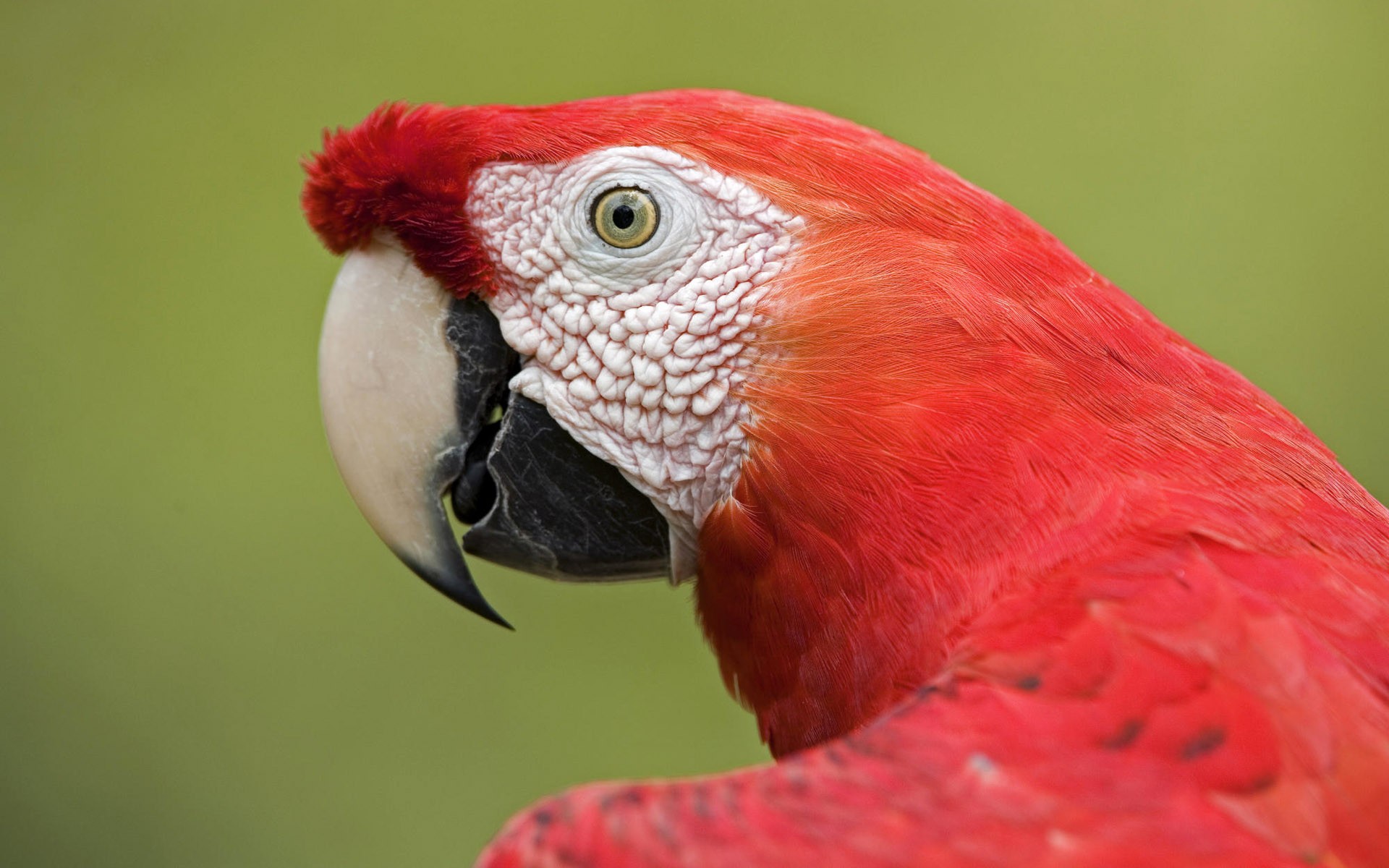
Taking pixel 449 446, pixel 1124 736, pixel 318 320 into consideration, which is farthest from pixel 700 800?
pixel 318 320

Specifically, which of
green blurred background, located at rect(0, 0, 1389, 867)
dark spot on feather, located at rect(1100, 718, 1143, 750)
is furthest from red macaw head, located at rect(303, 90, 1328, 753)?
green blurred background, located at rect(0, 0, 1389, 867)

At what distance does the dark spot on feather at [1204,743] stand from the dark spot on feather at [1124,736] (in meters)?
0.03

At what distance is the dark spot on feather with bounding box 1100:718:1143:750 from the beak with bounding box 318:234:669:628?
1.44 ft

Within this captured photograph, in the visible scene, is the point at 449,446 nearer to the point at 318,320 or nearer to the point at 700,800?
the point at 700,800

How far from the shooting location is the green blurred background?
7.68ft

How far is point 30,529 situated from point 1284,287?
2721 mm

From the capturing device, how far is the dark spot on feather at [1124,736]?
2.16ft

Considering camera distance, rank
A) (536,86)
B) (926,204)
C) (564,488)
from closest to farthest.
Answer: (926,204) < (564,488) < (536,86)

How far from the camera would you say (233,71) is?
2459 mm

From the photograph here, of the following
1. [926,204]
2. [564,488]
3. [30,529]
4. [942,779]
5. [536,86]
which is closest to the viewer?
[942,779]

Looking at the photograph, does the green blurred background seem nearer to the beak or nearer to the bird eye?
the beak

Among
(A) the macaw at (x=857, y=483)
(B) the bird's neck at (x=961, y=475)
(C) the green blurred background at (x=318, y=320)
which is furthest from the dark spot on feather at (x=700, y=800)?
(C) the green blurred background at (x=318, y=320)

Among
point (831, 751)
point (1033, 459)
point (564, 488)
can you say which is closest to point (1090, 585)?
point (1033, 459)

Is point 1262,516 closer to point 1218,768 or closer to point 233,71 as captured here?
point 1218,768
